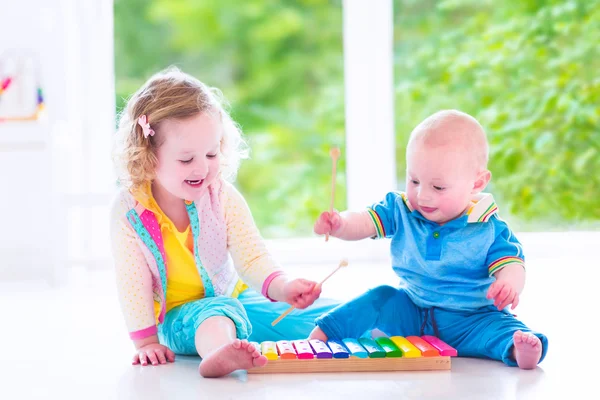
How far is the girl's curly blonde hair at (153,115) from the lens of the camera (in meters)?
1.47

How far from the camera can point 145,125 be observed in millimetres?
1473

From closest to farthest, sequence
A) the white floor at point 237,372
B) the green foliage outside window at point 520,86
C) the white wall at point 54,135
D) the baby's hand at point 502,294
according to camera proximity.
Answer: the white floor at point 237,372, the baby's hand at point 502,294, the white wall at point 54,135, the green foliage outside window at point 520,86

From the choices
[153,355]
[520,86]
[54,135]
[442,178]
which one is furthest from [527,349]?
[520,86]

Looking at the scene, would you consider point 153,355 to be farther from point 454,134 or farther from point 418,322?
point 454,134

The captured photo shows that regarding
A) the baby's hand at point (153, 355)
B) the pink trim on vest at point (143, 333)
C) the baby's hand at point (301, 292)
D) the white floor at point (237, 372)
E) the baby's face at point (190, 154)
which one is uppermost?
the baby's face at point (190, 154)

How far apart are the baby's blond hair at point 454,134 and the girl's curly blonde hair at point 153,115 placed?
0.38 metres

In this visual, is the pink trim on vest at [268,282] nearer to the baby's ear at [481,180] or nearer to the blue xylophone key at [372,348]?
the blue xylophone key at [372,348]

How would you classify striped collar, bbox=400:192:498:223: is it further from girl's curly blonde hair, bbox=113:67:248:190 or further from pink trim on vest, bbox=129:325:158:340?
pink trim on vest, bbox=129:325:158:340

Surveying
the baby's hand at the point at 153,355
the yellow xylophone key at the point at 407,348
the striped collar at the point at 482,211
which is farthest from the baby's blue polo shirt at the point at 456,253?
the baby's hand at the point at 153,355

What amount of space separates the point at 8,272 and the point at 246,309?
1.58 meters

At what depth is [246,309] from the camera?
1.60 metres

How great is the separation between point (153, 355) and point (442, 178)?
604mm

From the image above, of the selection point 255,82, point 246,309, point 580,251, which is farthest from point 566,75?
point 246,309

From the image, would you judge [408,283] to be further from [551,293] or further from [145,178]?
[551,293]
